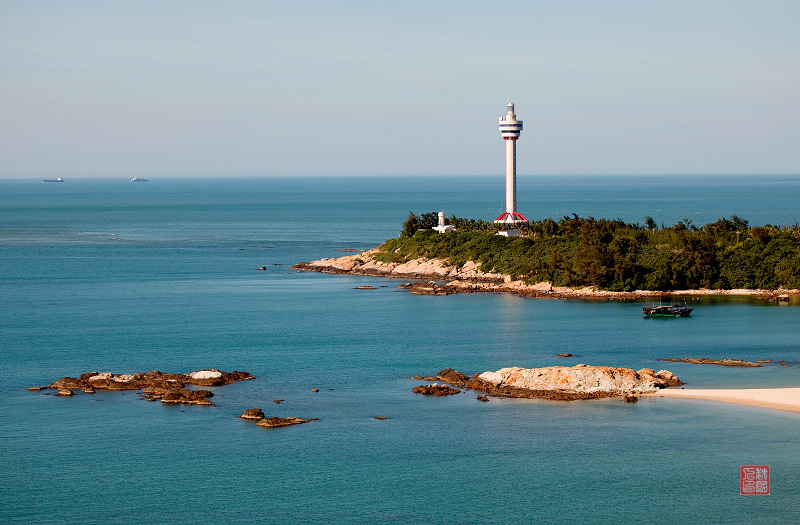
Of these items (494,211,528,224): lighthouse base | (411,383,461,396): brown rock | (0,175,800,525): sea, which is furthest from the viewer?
(494,211,528,224): lighthouse base

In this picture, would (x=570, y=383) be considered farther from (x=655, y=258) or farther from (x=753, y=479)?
(x=655, y=258)

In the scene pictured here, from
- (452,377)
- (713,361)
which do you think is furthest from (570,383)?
(713,361)

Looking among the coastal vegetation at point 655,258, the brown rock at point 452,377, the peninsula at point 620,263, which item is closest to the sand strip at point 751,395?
the brown rock at point 452,377

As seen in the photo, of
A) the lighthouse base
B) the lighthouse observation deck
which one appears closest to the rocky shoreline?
the lighthouse base

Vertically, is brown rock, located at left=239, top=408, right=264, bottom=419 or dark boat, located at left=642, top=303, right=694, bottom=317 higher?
dark boat, located at left=642, top=303, right=694, bottom=317

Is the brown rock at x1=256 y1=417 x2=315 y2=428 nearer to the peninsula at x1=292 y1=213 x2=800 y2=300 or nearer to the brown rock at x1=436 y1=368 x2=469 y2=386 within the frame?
the brown rock at x1=436 y1=368 x2=469 y2=386

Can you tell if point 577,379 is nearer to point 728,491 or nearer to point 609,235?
point 728,491

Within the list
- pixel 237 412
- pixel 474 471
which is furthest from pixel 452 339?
pixel 474 471
